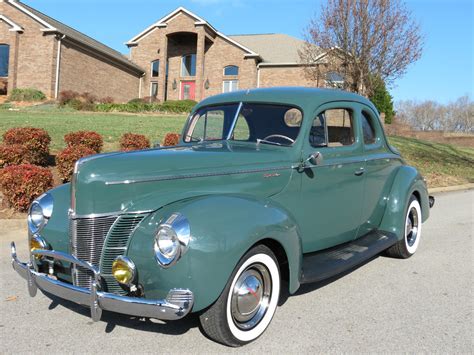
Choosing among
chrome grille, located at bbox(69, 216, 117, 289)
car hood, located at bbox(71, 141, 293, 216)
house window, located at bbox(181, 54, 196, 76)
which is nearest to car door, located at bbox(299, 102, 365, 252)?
car hood, located at bbox(71, 141, 293, 216)

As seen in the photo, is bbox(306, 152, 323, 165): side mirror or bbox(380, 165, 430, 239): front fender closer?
bbox(306, 152, 323, 165): side mirror

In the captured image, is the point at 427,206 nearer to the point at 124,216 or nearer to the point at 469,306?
the point at 469,306

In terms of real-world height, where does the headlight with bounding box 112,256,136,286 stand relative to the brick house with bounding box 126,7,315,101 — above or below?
below

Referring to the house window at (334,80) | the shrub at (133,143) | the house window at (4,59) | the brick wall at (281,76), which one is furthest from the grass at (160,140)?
the house window at (4,59)

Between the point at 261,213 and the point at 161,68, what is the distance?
28660 mm

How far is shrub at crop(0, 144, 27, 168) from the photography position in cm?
804

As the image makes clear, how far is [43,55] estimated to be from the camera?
84.9ft

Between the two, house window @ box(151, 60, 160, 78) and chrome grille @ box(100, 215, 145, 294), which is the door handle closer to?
chrome grille @ box(100, 215, 145, 294)

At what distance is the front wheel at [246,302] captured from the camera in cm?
287

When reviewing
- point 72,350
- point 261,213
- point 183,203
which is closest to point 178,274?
point 183,203

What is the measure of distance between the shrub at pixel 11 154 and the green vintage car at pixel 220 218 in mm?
5047

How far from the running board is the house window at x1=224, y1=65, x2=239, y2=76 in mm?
26466

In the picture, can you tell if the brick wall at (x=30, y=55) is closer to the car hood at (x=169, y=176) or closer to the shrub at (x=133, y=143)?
the shrub at (x=133, y=143)

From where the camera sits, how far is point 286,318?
139 inches
